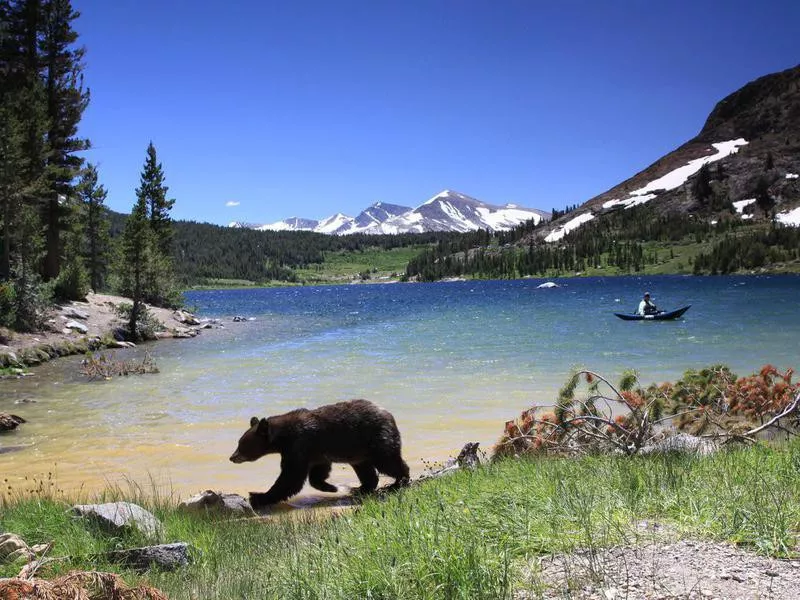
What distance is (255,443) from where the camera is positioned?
26.3ft

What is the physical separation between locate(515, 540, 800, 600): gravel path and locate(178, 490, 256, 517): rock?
4626 mm

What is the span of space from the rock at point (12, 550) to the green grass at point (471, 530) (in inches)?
8.0

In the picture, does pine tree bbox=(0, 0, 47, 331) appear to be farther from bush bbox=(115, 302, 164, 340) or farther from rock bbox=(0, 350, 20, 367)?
bush bbox=(115, 302, 164, 340)

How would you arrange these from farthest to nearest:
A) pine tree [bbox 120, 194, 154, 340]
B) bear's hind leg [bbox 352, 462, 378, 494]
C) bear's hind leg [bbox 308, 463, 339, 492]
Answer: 1. pine tree [bbox 120, 194, 154, 340]
2. bear's hind leg [bbox 308, 463, 339, 492]
3. bear's hind leg [bbox 352, 462, 378, 494]

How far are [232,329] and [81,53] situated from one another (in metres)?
21.1

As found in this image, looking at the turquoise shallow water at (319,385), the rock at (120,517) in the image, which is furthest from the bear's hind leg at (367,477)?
the rock at (120,517)

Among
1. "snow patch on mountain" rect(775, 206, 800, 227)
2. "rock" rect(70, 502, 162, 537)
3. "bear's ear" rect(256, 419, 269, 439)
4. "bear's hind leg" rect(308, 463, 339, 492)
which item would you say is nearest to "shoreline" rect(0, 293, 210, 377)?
"bear's ear" rect(256, 419, 269, 439)

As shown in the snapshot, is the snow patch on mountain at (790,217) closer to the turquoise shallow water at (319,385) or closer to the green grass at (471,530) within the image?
the turquoise shallow water at (319,385)

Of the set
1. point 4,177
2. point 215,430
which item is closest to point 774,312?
point 215,430

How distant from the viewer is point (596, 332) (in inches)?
1337

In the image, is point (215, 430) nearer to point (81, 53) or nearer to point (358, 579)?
point (358, 579)

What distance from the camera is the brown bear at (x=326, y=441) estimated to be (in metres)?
7.66

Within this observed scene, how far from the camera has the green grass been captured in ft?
11.7

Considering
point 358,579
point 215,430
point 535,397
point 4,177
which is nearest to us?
→ point 358,579
